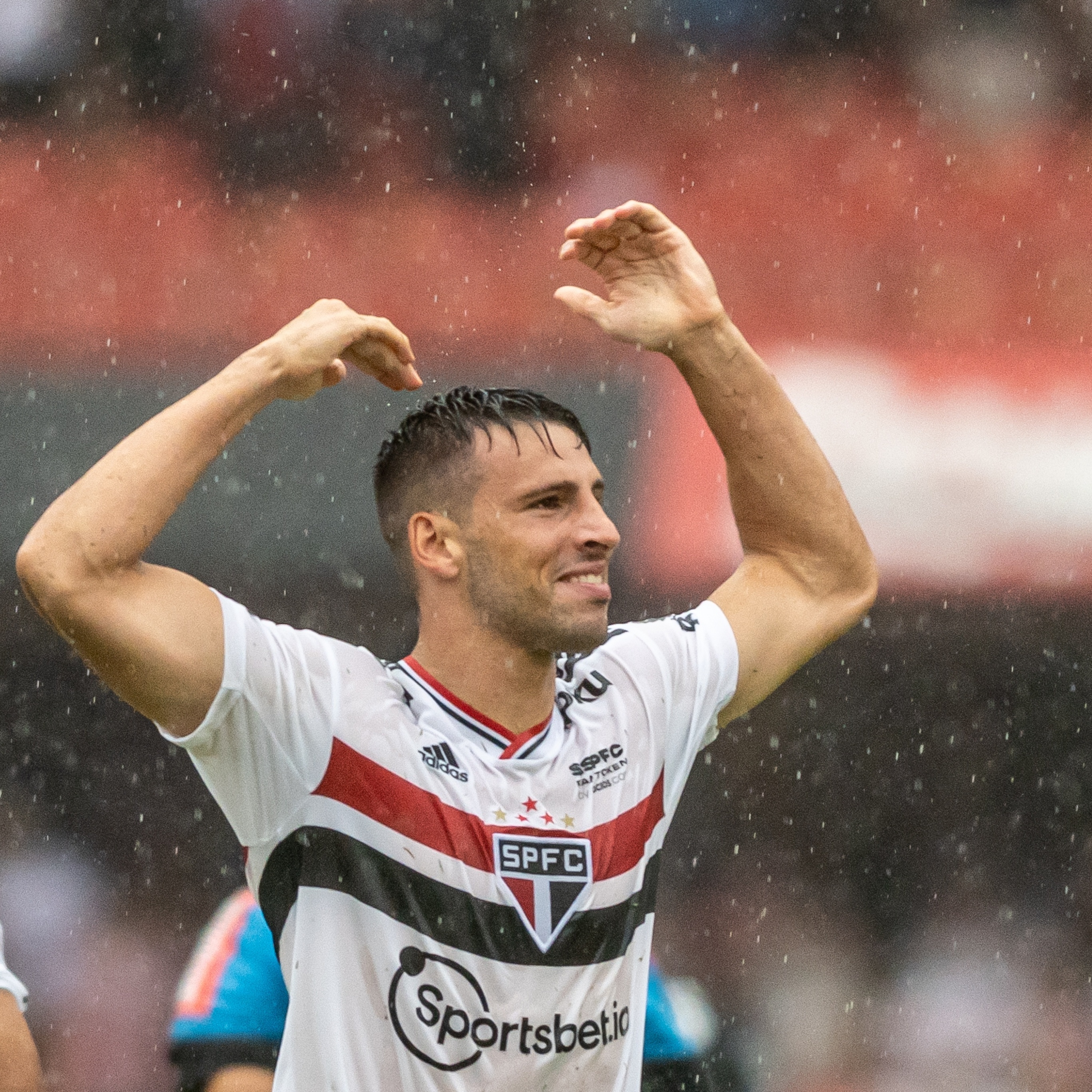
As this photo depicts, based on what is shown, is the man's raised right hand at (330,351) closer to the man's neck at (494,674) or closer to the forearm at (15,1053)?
the man's neck at (494,674)

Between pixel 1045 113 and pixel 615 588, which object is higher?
pixel 1045 113

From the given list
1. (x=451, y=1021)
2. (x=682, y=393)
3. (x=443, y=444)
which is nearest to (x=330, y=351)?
(x=443, y=444)

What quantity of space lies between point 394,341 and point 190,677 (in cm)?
67

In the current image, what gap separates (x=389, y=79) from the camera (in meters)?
Answer: 7.41

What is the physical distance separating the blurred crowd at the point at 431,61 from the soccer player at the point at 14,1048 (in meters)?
5.41

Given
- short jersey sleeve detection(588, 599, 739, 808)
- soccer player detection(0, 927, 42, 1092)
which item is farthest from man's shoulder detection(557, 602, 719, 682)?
soccer player detection(0, 927, 42, 1092)

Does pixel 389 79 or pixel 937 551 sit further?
pixel 389 79

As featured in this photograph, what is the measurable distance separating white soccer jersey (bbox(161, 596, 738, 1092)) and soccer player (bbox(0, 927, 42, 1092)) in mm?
382

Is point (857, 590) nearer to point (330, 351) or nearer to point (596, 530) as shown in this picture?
point (596, 530)

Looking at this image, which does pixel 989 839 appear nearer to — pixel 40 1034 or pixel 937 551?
pixel 937 551

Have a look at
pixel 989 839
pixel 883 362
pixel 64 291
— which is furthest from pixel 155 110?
pixel 989 839

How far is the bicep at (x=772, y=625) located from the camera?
9.65 feet

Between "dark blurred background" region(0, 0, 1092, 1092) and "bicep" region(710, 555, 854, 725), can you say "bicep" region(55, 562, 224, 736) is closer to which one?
"bicep" region(710, 555, 854, 725)

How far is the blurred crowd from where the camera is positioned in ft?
23.7
